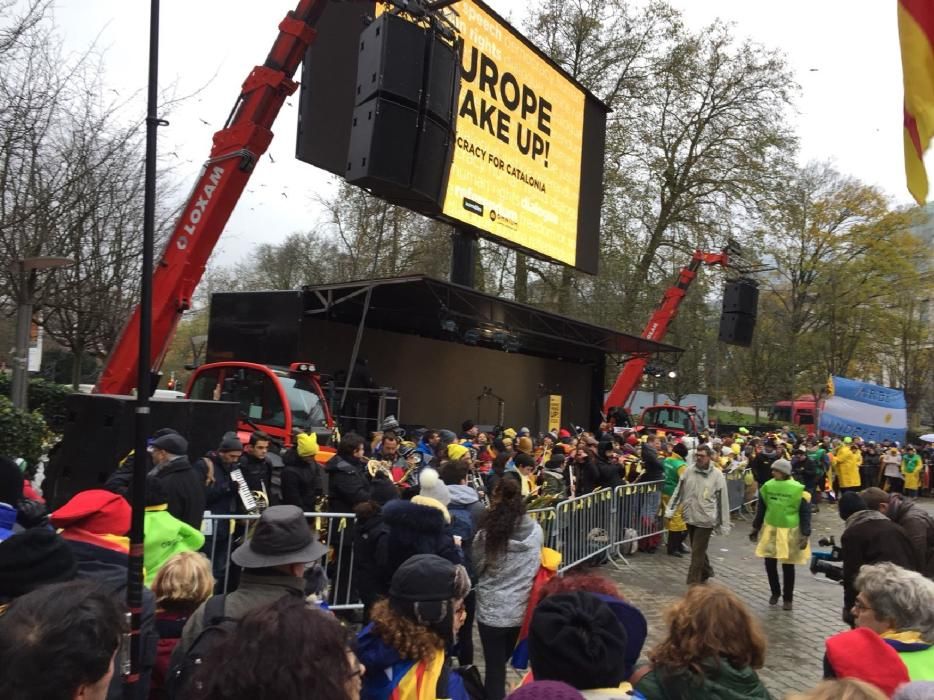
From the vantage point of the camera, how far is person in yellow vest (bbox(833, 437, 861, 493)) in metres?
18.6

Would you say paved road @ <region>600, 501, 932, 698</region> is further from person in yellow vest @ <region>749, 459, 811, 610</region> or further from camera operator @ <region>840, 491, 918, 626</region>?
camera operator @ <region>840, 491, 918, 626</region>

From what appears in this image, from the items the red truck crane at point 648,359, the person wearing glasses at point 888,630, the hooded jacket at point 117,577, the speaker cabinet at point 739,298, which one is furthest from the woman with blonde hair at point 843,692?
the red truck crane at point 648,359

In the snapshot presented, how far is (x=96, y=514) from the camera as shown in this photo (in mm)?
3096

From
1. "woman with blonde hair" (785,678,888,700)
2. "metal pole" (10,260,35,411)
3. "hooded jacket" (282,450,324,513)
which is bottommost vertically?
"hooded jacket" (282,450,324,513)

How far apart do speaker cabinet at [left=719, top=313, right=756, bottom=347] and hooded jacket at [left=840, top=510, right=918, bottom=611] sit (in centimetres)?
1521

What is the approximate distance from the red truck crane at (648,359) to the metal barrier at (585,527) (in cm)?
1256

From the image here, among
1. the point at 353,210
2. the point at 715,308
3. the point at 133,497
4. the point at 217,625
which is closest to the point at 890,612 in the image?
the point at 217,625

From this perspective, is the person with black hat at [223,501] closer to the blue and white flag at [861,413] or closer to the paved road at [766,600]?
the paved road at [766,600]

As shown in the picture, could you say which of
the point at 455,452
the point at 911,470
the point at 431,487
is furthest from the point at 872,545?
the point at 911,470

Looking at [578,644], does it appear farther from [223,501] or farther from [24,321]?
[24,321]

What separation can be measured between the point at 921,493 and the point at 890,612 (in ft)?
78.8

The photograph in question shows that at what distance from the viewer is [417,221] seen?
2833 centimetres

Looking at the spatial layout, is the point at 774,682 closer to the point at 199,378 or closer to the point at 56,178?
the point at 199,378

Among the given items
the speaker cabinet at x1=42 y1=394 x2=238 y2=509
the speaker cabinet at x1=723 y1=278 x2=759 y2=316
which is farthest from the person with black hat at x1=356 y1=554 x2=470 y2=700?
the speaker cabinet at x1=723 y1=278 x2=759 y2=316
